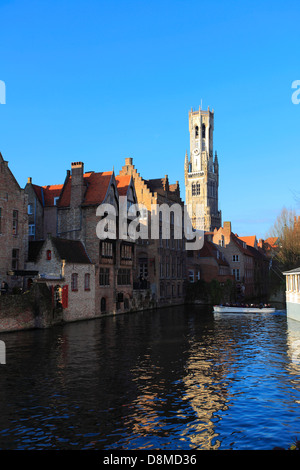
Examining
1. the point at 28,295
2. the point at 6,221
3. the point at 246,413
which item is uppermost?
the point at 6,221

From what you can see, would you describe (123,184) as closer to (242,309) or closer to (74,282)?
(74,282)

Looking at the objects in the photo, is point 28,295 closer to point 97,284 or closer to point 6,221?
point 6,221

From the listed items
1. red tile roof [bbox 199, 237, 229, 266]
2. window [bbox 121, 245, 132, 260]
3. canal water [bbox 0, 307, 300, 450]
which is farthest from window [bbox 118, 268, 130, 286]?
red tile roof [bbox 199, 237, 229, 266]

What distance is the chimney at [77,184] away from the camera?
166ft

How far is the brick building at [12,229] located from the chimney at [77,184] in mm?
7325

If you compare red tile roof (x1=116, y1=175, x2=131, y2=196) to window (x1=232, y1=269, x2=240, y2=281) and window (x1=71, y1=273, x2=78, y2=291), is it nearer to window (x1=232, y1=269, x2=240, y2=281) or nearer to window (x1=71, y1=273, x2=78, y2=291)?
window (x1=71, y1=273, x2=78, y2=291)

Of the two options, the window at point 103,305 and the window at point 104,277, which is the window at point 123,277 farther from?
the window at point 103,305

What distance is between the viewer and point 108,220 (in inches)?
1972

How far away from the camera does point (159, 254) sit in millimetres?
68812

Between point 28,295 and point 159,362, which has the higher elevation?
point 28,295

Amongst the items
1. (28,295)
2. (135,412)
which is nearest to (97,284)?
(28,295)

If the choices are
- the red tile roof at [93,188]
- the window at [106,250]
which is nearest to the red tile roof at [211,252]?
the window at [106,250]

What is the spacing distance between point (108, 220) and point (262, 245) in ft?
254

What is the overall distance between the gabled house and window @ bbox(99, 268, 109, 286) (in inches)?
85.7
